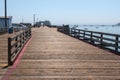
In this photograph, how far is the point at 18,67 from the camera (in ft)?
42.3

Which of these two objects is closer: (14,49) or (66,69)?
(66,69)

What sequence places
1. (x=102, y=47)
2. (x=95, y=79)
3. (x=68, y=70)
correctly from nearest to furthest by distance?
(x=95, y=79) < (x=68, y=70) < (x=102, y=47)

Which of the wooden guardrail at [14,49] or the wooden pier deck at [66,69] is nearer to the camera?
the wooden pier deck at [66,69]

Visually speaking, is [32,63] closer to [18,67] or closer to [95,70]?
[18,67]

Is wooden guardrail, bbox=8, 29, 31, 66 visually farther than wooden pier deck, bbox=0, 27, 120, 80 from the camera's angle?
Yes

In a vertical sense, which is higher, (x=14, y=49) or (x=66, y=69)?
(x=14, y=49)

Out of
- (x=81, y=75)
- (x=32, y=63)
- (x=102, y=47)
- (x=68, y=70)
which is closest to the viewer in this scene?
(x=81, y=75)

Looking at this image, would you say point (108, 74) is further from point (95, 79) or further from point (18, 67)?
point (18, 67)

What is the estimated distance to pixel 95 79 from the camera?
34.6 feet

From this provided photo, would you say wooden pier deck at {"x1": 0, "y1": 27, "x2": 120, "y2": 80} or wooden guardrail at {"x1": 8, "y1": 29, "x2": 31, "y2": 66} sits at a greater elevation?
wooden guardrail at {"x1": 8, "y1": 29, "x2": 31, "y2": 66}

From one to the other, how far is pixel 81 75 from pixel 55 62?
131 inches

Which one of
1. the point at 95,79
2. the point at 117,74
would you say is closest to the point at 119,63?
the point at 117,74

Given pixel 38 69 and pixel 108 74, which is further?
pixel 38 69

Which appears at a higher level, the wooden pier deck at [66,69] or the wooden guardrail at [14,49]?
the wooden guardrail at [14,49]
